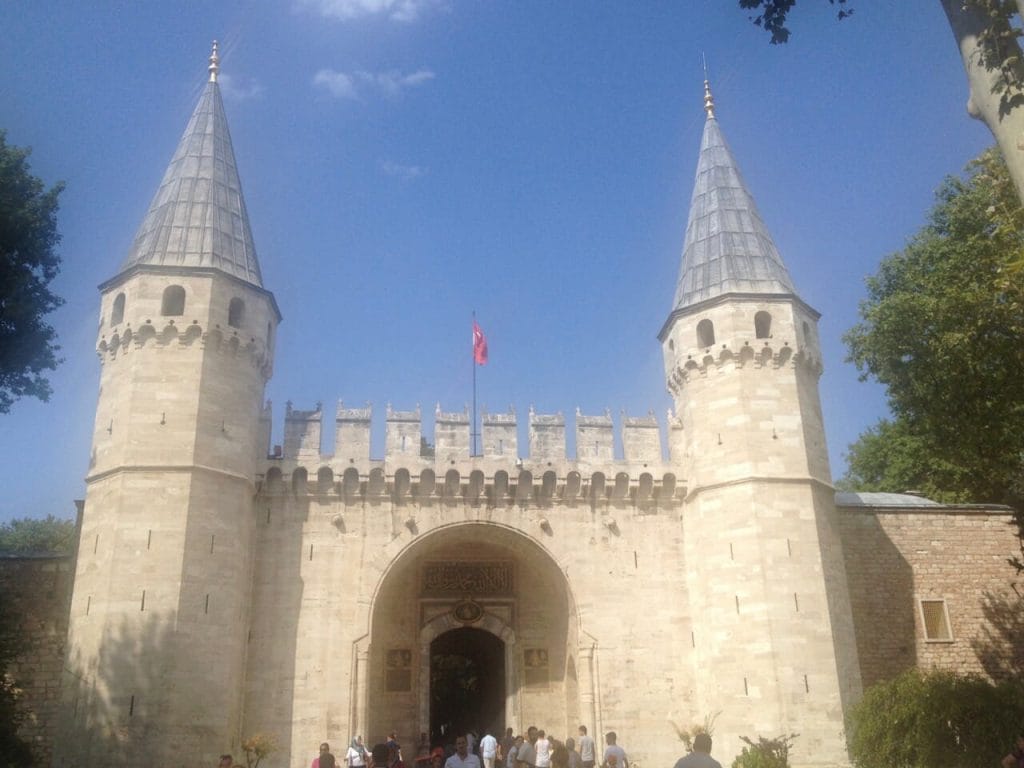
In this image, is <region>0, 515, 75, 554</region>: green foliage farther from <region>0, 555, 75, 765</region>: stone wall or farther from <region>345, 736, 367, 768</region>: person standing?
<region>345, 736, 367, 768</region>: person standing

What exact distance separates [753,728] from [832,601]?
9.49ft

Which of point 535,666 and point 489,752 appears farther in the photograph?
point 535,666

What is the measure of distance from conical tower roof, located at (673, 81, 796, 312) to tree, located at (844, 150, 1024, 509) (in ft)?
7.78

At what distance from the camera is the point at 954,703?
14.8m

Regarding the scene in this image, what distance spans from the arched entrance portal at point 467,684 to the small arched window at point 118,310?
34.0 ft

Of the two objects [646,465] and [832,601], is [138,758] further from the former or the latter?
[832,601]

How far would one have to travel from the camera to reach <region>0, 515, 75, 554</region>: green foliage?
126ft

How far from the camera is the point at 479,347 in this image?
22266mm

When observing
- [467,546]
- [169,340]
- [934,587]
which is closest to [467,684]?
[467,546]

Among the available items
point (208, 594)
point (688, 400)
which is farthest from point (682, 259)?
point (208, 594)

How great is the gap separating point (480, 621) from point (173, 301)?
954cm

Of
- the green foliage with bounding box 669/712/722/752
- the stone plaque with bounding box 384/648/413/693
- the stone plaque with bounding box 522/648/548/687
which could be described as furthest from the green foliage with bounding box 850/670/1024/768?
the stone plaque with bounding box 384/648/413/693

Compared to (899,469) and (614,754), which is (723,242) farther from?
(899,469)

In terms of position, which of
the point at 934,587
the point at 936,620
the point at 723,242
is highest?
the point at 723,242
